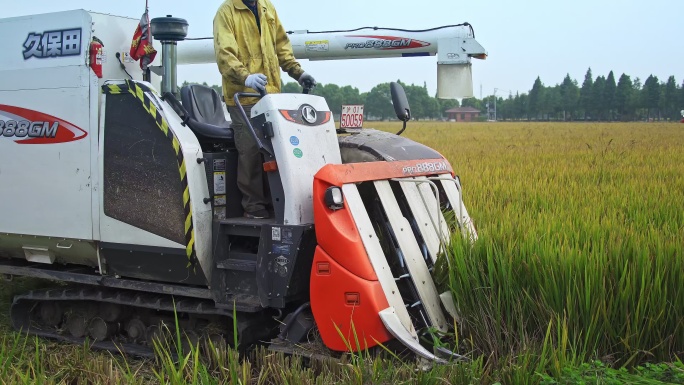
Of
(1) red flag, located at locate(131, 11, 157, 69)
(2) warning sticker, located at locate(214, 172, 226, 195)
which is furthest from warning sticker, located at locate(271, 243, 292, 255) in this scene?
(1) red flag, located at locate(131, 11, 157, 69)

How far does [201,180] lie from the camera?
4.98 meters

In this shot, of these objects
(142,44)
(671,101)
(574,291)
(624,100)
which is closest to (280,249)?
(574,291)

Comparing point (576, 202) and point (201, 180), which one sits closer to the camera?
point (201, 180)

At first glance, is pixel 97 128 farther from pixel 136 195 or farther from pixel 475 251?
pixel 475 251

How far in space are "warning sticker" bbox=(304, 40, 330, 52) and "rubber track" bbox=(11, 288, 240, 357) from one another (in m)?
3.07

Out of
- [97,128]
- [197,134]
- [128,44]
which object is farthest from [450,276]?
[128,44]

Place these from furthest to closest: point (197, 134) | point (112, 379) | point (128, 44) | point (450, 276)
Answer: point (128, 44) → point (197, 134) → point (450, 276) → point (112, 379)

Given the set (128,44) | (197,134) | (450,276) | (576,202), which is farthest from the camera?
(576,202)

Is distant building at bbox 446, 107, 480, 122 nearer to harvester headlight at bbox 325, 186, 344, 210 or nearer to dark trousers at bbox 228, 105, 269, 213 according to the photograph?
dark trousers at bbox 228, 105, 269, 213

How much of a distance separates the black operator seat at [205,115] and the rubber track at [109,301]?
114 cm

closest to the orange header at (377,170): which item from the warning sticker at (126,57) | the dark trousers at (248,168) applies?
the dark trousers at (248,168)

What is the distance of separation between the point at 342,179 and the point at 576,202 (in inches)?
158

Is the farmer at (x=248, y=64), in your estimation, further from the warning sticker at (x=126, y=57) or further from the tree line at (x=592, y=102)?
the tree line at (x=592, y=102)

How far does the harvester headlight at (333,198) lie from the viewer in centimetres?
432
